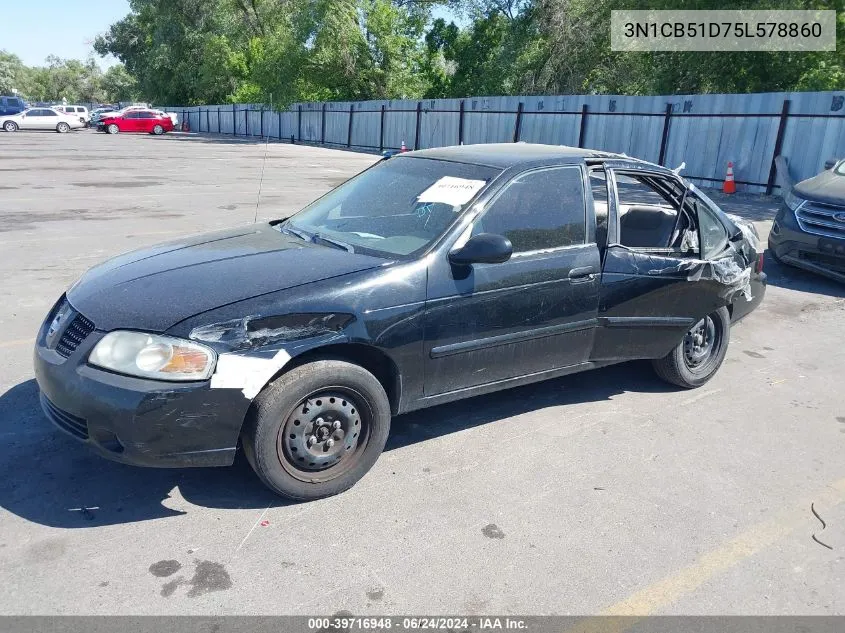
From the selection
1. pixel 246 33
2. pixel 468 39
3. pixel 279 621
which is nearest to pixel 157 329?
pixel 279 621

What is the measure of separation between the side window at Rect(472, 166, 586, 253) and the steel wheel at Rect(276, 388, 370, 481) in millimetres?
1207

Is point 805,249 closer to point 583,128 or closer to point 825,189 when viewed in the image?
point 825,189

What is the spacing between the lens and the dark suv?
1804 inches

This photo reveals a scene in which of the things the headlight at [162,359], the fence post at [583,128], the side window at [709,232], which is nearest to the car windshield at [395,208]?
the headlight at [162,359]

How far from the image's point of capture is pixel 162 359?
3.07 meters

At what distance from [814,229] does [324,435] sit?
709 centimetres

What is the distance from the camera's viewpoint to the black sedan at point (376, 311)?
3.11 m

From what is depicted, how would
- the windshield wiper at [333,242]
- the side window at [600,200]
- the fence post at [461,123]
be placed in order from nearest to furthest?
the windshield wiper at [333,242]
the side window at [600,200]
the fence post at [461,123]

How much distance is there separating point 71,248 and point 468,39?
1565 inches

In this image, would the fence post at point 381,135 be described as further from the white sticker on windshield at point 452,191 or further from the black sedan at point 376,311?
the white sticker on windshield at point 452,191

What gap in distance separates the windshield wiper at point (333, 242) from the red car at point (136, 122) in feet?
146

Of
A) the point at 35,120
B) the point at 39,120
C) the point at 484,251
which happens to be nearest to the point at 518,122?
the point at 484,251

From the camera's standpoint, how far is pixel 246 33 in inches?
2137

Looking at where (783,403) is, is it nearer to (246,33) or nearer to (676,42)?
(676,42)
